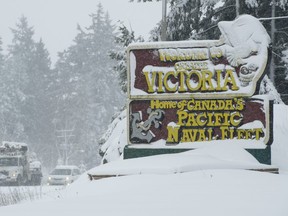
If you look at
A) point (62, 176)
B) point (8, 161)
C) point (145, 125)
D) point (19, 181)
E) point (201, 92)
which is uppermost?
point (201, 92)

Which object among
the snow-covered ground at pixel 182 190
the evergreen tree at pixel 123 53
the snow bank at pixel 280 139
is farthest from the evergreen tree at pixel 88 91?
the snow-covered ground at pixel 182 190

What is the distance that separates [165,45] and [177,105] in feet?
5.41

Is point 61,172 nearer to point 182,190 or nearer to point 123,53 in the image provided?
point 123,53

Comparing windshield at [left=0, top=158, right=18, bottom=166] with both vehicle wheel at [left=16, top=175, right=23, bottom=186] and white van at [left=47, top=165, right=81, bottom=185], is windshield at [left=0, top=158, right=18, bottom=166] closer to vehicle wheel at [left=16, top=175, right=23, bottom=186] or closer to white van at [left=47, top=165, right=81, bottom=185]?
vehicle wheel at [left=16, top=175, right=23, bottom=186]

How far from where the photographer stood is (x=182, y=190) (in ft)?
28.4

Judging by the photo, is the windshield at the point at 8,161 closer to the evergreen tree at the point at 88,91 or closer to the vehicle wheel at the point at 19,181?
the vehicle wheel at the point at 19,181

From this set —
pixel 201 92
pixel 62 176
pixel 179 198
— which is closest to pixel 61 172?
pixel 62 176

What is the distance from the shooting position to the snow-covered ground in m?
7.11

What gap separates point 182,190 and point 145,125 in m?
5.67

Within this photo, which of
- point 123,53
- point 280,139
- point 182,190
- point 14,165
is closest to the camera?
point 182,190

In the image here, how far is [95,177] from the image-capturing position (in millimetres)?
12586

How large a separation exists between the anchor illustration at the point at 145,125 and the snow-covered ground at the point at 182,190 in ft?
4.49

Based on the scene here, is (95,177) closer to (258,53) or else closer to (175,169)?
(175,169)

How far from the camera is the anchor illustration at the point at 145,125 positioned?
1417cm
